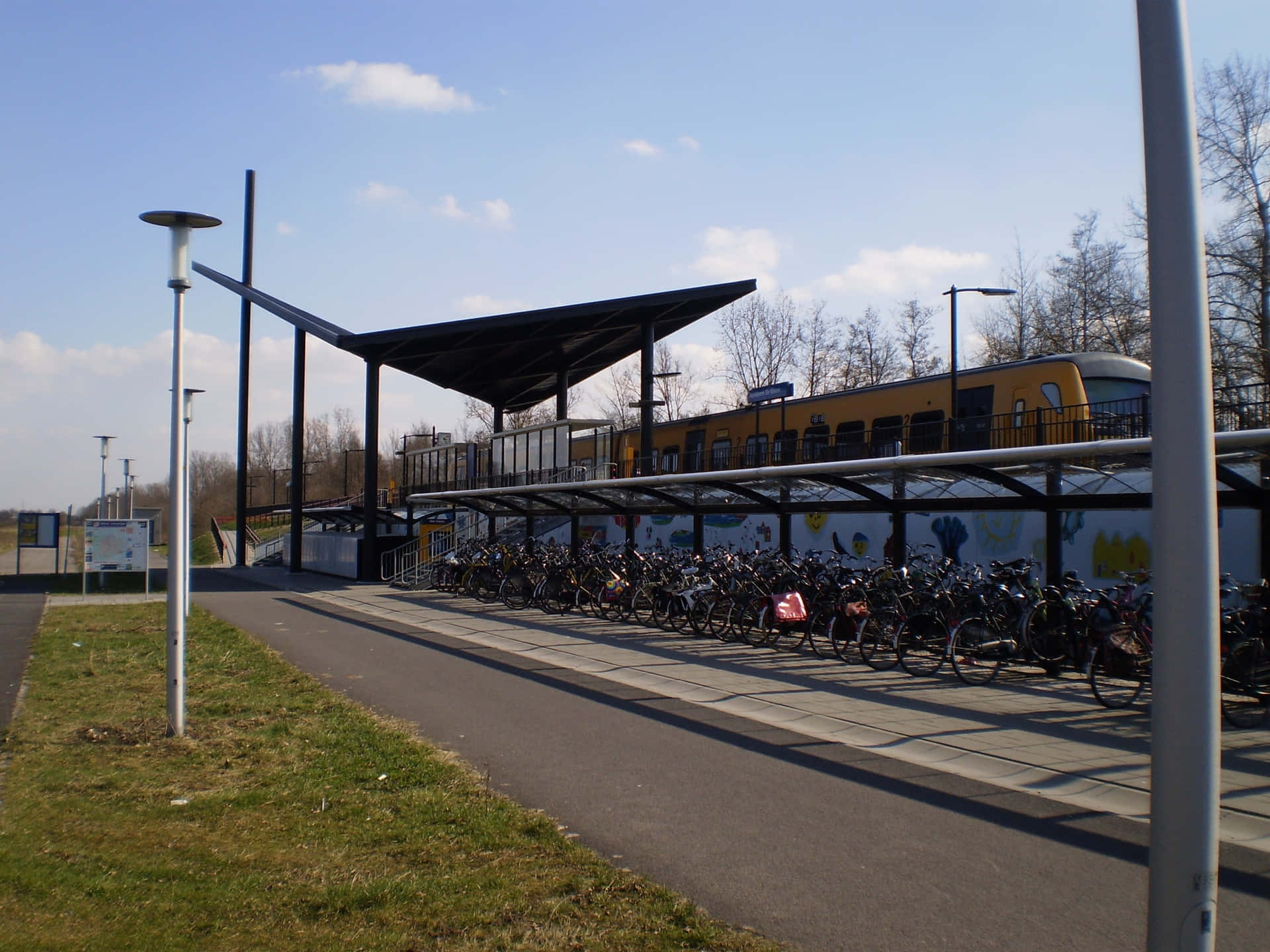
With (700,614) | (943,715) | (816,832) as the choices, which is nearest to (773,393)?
(700,614)

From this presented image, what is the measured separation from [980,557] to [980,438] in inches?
81.3

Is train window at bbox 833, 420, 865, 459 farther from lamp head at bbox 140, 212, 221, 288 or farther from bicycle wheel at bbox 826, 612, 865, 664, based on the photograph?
lamp head at bbox 140, 212, 221, 288

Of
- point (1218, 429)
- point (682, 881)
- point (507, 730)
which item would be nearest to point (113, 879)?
point (682, 881)

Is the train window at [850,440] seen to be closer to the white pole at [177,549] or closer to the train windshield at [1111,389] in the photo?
the train windshield at [1111,389]

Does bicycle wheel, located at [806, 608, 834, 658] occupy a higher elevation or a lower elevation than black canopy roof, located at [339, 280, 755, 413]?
lower

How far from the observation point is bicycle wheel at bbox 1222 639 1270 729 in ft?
26.7

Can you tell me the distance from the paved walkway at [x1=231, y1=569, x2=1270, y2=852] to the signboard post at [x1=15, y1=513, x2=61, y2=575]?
17325mm

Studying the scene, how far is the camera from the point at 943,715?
344 inches

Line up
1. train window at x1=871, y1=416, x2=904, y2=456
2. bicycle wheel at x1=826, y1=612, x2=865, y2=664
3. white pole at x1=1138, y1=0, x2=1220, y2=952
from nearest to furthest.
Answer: white pole at x1=1138, y1=0, x2=1220, y2=952, bicycle wheel at x1=826, y1=612, x2=865, y2=664, train window at x1=871, y1=416, x2=904, y2=456

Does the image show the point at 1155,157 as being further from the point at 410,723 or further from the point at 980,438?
the point at 980,438

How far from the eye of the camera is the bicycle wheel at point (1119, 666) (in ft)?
28.2

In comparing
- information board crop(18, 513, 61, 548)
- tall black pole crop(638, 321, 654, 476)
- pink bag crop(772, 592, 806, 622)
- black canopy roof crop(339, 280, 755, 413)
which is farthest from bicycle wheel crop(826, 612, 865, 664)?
information board crop(18, 513, 61, 548)

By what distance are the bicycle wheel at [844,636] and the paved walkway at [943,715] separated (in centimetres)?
25

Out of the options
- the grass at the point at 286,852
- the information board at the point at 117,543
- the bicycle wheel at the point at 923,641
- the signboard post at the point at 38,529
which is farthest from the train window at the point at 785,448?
the signboard post at the point at 38,529
